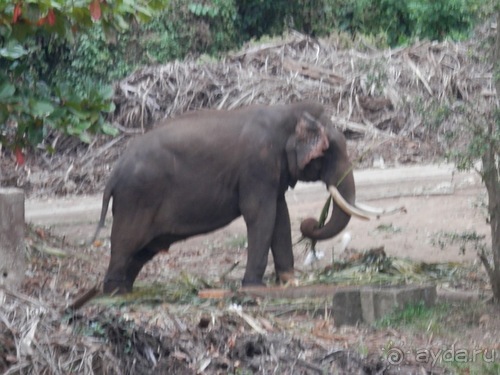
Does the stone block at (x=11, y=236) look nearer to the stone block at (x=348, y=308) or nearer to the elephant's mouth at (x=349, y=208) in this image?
the stone block at (x=348, y=308)

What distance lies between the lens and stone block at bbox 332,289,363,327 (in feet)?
26.2

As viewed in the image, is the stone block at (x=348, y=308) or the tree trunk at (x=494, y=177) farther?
the stone block at (x=348, y=308)

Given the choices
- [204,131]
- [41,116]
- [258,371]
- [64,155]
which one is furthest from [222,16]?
[258,371]

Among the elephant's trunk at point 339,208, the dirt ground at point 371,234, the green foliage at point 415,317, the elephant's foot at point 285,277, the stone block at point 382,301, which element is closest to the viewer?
the green foliage at point 415,317

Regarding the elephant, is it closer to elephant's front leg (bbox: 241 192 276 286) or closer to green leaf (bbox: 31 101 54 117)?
elephant's front leg (bbox: 241 192 276 286)

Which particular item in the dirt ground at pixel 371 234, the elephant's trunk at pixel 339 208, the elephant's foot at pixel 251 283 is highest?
the elephant's trunk at pixel 339 208

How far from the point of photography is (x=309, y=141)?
9.73m

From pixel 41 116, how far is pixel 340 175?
2.85 m

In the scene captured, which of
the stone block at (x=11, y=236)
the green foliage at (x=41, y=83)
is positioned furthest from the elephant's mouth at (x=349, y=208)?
the stone block at (x=11, y=236)

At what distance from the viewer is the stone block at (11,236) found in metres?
8.59

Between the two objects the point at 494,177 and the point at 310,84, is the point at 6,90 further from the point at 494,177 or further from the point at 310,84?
the point at 310,84

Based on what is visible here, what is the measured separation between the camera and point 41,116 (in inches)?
323

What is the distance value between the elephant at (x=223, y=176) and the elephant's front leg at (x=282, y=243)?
309mm

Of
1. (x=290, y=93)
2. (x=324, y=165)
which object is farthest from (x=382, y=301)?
(x=290, y=93)
